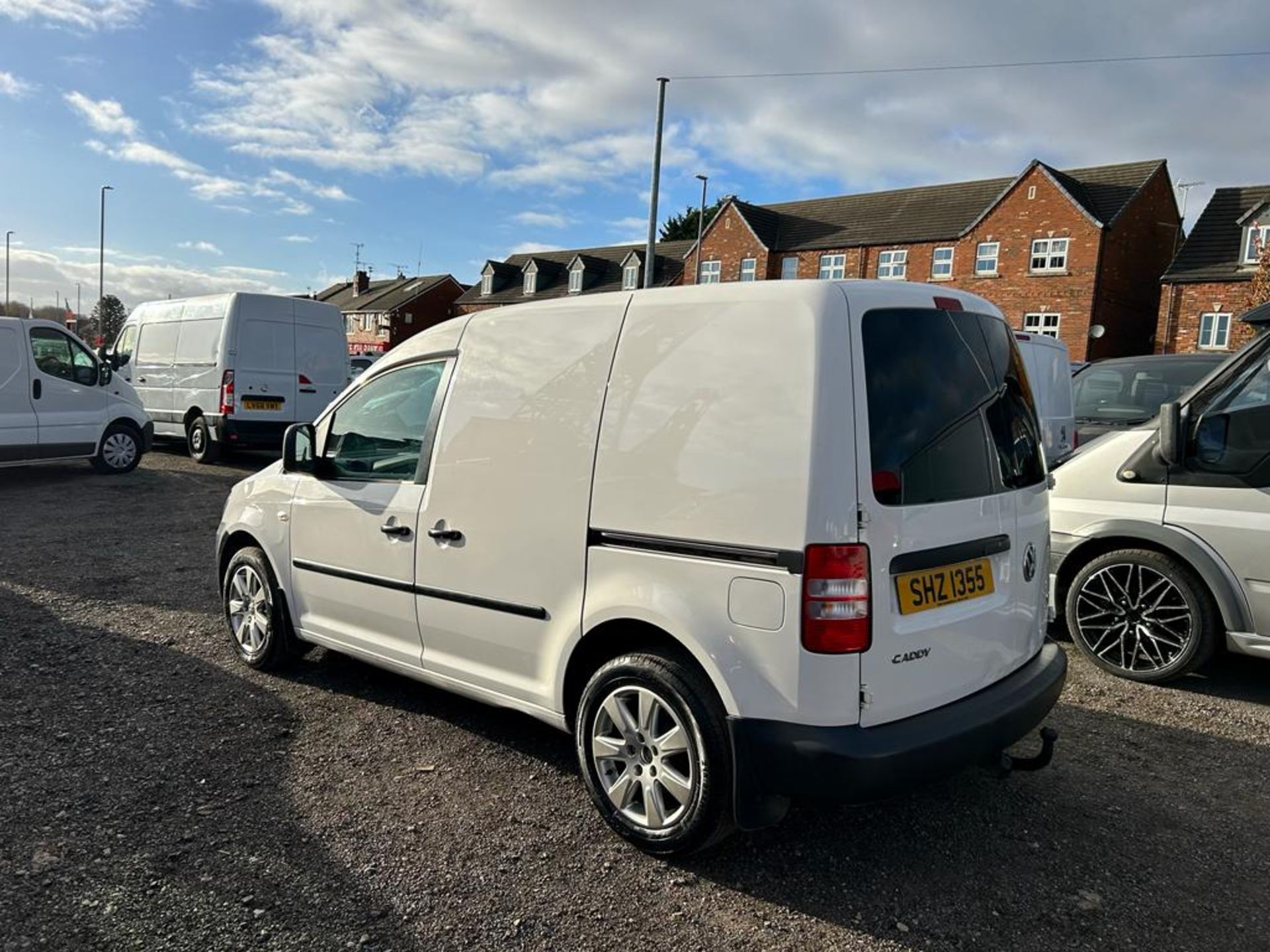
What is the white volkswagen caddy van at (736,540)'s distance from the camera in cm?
263

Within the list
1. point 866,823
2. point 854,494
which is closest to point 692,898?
point 866,823

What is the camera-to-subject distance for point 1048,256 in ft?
108

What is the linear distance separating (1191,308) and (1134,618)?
99.7ft

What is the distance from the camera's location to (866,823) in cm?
329

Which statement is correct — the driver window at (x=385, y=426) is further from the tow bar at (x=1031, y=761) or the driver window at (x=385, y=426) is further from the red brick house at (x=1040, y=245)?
the red brick house at (x=1040, y=245)

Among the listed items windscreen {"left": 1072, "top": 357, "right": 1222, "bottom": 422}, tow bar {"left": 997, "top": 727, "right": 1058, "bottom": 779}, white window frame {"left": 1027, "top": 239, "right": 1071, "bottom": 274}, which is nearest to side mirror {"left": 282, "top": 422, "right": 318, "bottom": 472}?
tow bar {"left": 997, "top": 727, "right": 1058, "bottom": 779}

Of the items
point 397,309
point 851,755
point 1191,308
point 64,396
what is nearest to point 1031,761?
point 851,755

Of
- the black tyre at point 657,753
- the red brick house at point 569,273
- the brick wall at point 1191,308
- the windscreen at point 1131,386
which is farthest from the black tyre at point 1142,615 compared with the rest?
the red brick house at point 569,273

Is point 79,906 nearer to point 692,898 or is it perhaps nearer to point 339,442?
point 692,898

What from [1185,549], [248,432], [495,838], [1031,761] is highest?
[1185,549]

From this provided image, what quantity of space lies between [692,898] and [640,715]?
590 millimetres

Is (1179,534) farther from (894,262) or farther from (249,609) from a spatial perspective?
(894,262)

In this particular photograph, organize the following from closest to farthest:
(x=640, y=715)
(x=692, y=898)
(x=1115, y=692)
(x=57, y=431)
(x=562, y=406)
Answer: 1. (x=692, y=898)
2. (x=640, y=715)
3. (x=562, y=406)
4. (x=1115, y=692)
5. (x=57, y=431)

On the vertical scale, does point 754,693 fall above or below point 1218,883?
above
